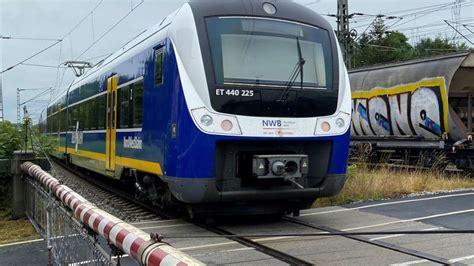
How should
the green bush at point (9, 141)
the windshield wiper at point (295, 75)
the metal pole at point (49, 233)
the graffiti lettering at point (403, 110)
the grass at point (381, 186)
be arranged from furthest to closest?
1. the graffiti lettering at point (403, 110)
2. the grass at point (381, 186)
3. the green bush at point (9, 141)
4. the windshield wiper at point (295, 75)
5. the metal pole at point (49, 233)

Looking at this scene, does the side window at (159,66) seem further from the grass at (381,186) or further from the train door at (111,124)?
the grass at (381,186)

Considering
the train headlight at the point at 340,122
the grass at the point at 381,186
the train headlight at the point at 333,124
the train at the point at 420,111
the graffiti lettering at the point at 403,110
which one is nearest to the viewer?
the train headlight at the point at 333,124

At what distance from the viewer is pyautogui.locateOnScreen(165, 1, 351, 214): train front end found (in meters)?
7.09

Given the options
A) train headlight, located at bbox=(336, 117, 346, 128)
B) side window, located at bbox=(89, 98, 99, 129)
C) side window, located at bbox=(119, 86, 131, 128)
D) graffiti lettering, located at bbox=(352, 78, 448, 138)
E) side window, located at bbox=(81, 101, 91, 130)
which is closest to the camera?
train headlight, located at bbox=(336, 117, 346, 128)

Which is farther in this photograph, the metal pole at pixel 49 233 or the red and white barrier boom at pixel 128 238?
the metal pole at pixel 49 233

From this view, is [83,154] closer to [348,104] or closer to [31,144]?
[31,144]

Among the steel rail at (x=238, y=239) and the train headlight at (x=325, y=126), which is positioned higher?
the train headlight at (x=325, y=126)

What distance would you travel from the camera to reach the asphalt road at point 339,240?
5.99 m

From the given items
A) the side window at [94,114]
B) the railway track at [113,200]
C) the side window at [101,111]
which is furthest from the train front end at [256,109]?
the side window at [94,114]

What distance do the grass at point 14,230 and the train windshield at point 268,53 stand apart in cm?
374

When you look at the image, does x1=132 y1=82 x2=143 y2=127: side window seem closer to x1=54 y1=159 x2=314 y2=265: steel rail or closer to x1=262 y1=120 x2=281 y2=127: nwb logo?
x1=54 y1=159 x2=314 y2=265: steel rail

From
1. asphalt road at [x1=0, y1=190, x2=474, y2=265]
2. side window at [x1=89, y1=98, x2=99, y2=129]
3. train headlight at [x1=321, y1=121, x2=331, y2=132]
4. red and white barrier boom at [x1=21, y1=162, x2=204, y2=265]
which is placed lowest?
asphalt road at [x1=0, y1=190, x2=474, y2=265]

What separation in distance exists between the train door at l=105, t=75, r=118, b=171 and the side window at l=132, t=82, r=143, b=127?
148 centimetres

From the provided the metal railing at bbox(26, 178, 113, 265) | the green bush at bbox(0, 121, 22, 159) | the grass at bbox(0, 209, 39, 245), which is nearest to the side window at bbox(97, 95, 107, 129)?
the green bush at bbox(0, 121, 22, 159)
